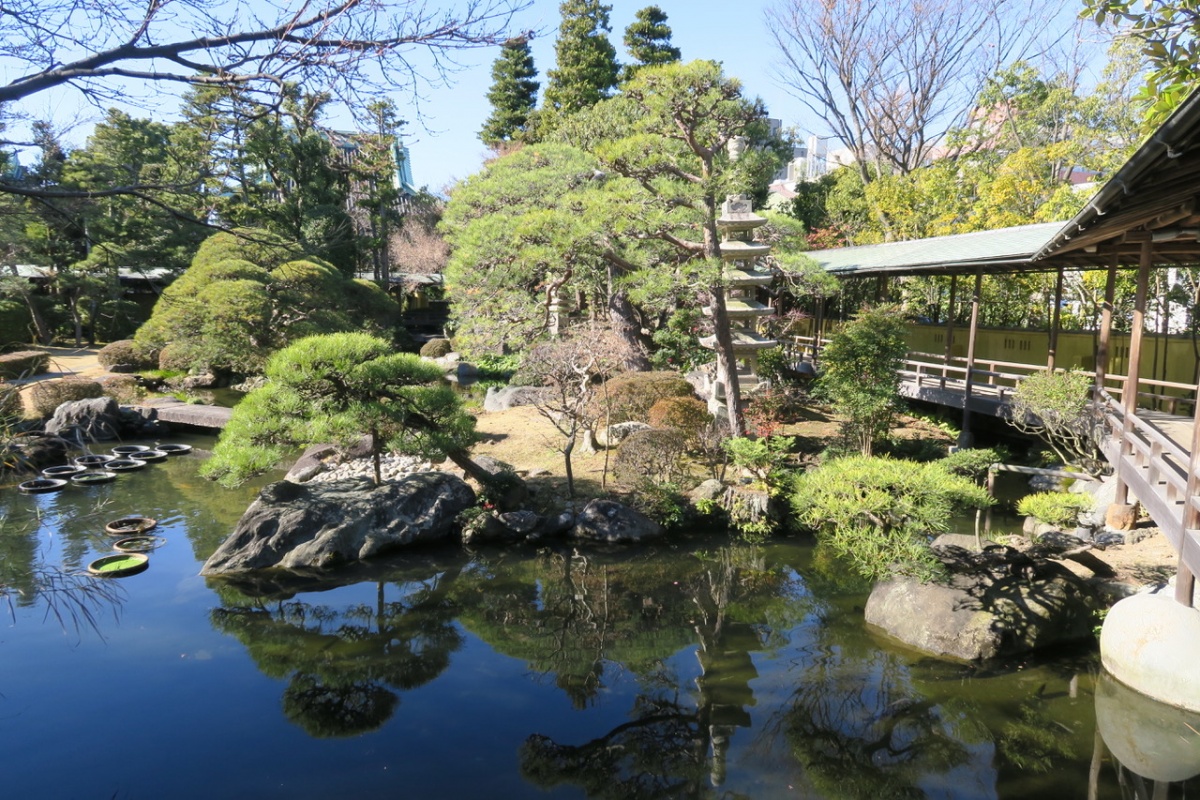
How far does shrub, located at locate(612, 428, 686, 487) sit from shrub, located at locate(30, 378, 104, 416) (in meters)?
12.1

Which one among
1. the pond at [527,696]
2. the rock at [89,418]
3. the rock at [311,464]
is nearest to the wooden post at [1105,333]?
the pond at [527,696]

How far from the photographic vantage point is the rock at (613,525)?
32.4 feet

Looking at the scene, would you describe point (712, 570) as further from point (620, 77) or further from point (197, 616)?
point (620, 77)

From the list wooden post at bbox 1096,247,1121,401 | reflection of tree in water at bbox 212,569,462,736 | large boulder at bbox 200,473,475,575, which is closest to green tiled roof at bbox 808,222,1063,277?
wooden post at bbox 1096,247,1121,401

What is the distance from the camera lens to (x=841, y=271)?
15.4 m

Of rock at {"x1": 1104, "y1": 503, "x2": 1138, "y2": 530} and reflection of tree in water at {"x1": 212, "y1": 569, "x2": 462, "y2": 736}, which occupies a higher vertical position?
rock at {"x1": 1104, "y1": 503, "x2": 1138, "y2": 530}

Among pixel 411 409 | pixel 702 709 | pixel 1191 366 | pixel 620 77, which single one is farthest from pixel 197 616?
pixel 620 77

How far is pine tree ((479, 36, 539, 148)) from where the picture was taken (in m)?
32.8

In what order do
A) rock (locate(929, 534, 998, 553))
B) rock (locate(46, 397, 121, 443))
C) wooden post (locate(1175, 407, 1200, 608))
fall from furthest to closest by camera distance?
rock (locate(46, 397, 121, 443)) → rock (locate(929, 534, 998, 553)) → wooden post (locate(1175, 407, 1200, 608))

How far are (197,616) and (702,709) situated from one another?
5.17 meters

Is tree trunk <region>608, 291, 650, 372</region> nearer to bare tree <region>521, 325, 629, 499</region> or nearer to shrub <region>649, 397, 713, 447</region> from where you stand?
bare tree <region>521, 325, 629, 499</region>

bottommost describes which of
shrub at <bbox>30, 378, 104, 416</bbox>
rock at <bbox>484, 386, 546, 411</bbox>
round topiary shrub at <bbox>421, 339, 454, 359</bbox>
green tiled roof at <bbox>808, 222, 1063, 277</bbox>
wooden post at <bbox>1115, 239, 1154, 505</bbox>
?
rock at <bbox>484, 386, 546, 411</bbox>

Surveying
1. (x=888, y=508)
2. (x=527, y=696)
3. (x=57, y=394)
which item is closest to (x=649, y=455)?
(x=888, y=508)

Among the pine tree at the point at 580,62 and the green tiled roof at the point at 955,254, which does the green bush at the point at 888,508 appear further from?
the pine tree at the point at 580,62
